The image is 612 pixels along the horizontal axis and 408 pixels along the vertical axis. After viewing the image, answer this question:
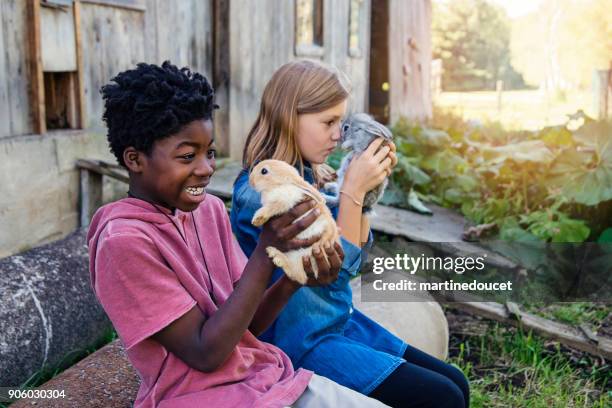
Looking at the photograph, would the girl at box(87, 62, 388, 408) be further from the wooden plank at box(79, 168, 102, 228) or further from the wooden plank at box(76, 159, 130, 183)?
the wooden plank at box(79, 168, 102, 228)

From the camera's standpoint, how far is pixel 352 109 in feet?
31.3

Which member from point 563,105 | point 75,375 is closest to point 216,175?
point 75,375

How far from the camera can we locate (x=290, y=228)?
5.55 ft

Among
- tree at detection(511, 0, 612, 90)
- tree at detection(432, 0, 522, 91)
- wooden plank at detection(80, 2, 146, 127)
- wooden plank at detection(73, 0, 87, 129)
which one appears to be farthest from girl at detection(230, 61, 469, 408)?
tree at detection(432, 0, 522, 91)

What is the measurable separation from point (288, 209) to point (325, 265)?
16 cm

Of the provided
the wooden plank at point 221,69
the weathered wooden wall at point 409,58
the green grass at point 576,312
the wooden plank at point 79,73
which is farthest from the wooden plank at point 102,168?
the weathered wooden wall at point 409,58

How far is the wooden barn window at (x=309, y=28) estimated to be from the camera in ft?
26.6

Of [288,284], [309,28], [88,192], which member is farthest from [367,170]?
[309,28]

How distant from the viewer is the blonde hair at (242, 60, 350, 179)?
2.48 metres

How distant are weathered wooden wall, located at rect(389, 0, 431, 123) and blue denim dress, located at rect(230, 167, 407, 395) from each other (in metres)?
8.25

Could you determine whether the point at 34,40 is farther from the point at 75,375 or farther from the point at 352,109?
the point at 352,109

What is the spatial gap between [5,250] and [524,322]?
A: 3.14 m

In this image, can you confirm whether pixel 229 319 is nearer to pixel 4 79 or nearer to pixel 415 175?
pixel 4 79

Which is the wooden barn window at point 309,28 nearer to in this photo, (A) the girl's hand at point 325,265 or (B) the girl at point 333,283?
(B) the girl at point 333,283
